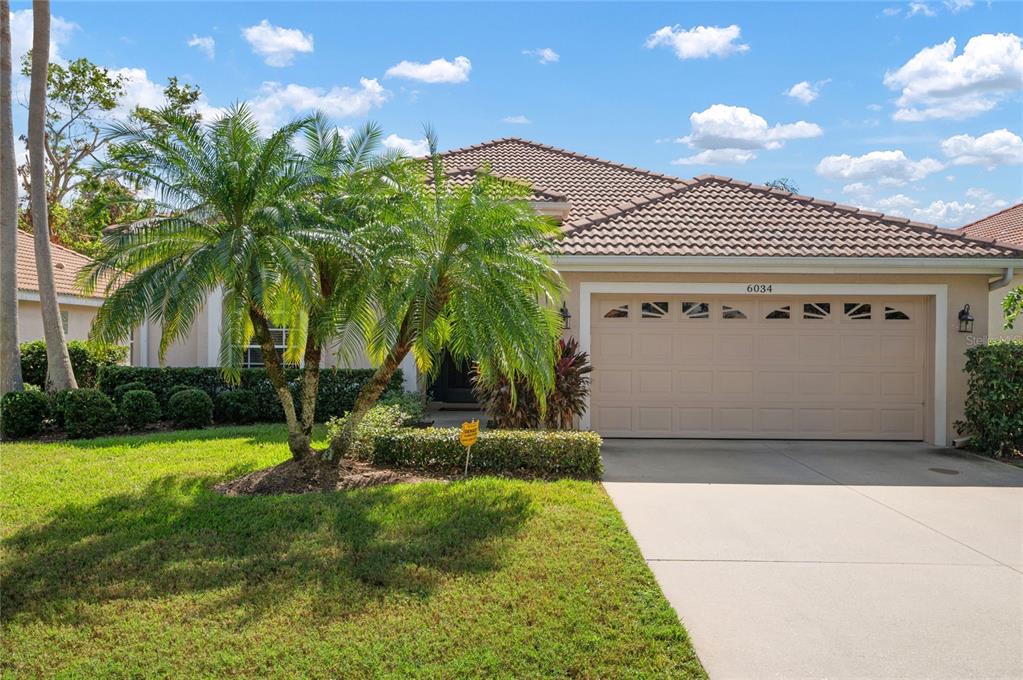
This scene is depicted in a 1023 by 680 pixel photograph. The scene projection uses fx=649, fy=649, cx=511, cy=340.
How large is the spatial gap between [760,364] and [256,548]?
8.44 meters

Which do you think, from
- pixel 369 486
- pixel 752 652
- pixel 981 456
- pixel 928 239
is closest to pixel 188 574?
pixel 369 486

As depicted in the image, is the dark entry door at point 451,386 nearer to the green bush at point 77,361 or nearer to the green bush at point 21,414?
the green bush at point 77,361

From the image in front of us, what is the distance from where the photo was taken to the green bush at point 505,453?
7941 mm

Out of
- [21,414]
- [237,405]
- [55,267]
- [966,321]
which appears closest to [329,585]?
[237,405]

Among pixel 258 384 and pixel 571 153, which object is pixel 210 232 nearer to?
pixel 258 384

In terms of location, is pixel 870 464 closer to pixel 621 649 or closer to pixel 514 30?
pixel 621 649

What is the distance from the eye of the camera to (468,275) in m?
6.87

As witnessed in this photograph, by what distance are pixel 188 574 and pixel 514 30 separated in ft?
32.2

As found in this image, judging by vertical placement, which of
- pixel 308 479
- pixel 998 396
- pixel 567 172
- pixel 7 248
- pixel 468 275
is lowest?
pixel 308 479

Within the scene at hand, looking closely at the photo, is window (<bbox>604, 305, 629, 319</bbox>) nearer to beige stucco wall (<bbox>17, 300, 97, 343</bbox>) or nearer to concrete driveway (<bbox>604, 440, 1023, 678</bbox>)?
concrete driveway (<bbox>604, 440, 1023, 678</bbox>)

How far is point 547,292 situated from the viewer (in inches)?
303

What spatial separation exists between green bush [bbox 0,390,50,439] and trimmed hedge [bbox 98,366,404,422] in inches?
65.7

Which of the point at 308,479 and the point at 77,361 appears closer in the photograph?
the point at 308,479

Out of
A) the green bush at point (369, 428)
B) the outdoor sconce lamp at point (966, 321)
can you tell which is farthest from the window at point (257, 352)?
the outdoor sconce lamp at point (966, 321)
